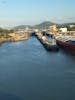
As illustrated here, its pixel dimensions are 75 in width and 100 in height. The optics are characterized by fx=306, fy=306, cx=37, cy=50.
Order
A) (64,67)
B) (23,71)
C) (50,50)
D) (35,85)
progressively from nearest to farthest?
(35,85) < (23,71) < (64,67) < (50,50)

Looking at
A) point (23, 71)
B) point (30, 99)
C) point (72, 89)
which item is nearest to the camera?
point (30, 99)

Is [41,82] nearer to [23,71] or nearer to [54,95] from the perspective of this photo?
[54,95]

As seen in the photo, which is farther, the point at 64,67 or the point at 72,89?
the point at 64,67

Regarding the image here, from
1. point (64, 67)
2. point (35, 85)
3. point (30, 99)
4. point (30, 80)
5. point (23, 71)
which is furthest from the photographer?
point (64, 67)

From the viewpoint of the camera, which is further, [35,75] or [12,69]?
[12,69]

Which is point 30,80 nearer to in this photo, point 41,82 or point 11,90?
point 41,82

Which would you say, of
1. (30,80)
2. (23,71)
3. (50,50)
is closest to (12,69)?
(23,71)

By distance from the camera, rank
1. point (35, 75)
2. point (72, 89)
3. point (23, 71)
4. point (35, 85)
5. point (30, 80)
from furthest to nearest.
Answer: point (23, 71) < point (35, 75) < point (30, 80) < point (35, 85) < point (72, 89)

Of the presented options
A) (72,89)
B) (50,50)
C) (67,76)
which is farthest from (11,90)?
(50,50)
